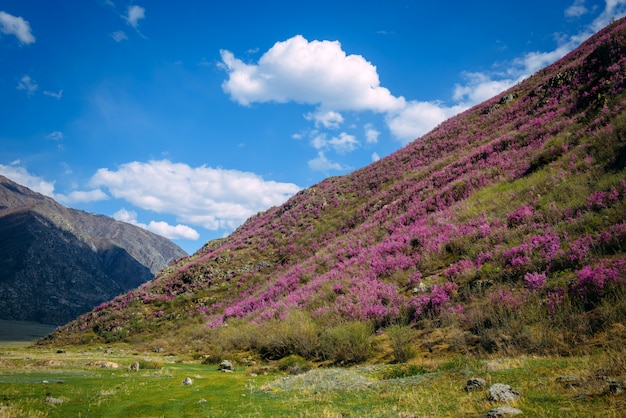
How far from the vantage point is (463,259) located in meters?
13.6

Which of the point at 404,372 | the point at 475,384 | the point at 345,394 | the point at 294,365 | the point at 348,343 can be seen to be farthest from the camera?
the point at 294,365

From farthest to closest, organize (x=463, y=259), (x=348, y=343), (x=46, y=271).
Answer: (x=46, y=271) < (x=463, y=259) < (x=348, y=343)

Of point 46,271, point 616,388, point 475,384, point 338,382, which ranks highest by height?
point 46,271

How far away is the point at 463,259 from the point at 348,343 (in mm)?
5949

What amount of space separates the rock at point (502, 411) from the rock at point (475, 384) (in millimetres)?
1429

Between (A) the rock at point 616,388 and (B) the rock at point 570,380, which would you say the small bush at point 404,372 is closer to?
(B) the rock at point 570,380

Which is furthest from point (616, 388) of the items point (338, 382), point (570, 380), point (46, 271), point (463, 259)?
point (46, 271)

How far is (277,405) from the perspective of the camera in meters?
6.56

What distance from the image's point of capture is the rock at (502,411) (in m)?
4.17

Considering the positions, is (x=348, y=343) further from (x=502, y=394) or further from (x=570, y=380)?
(x=570, y=380)

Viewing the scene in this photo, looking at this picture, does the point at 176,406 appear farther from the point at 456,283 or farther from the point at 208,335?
the point at 208,335

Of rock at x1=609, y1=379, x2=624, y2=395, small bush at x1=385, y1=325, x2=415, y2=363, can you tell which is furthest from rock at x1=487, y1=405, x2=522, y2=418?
small bush at x1=385, y1=325, x2=415, y2=363

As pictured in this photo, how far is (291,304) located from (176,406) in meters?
12.4

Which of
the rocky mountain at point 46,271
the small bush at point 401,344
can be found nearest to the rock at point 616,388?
the small bush at point 401,344
